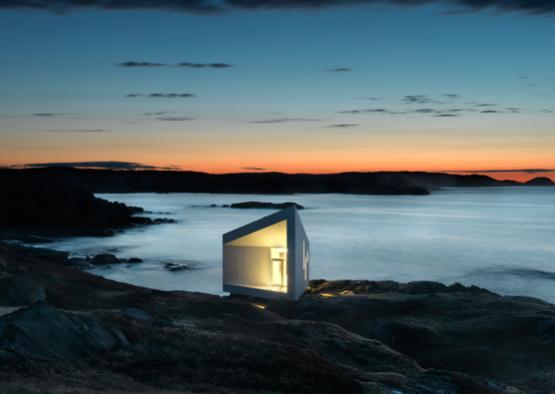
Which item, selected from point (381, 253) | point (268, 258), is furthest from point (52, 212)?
point (268, 258)

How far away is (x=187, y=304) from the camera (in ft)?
82.4

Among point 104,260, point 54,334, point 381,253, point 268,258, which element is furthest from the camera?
point 381,253

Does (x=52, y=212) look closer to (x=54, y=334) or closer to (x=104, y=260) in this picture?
(x=104, y=260)

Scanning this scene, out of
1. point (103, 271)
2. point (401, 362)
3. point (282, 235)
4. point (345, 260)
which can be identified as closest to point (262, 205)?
point (345, 260)

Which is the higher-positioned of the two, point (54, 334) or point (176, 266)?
point (54, 334)

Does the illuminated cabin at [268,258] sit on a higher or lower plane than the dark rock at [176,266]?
higher

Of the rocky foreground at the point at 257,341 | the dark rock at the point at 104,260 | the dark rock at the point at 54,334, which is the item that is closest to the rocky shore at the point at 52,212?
the dark rock at the point at 104,260

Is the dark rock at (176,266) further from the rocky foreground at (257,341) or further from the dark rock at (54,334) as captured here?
the dark rock at (54,334)

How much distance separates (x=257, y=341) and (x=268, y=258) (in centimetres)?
1432

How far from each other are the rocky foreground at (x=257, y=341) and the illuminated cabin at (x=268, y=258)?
0.93 m

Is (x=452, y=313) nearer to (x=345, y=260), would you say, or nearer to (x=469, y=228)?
(x=345, y=260)

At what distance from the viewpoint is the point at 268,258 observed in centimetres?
3089

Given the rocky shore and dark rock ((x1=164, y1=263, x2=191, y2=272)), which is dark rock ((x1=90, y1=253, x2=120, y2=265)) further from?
the rocky shore

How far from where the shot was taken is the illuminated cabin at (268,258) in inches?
1176
